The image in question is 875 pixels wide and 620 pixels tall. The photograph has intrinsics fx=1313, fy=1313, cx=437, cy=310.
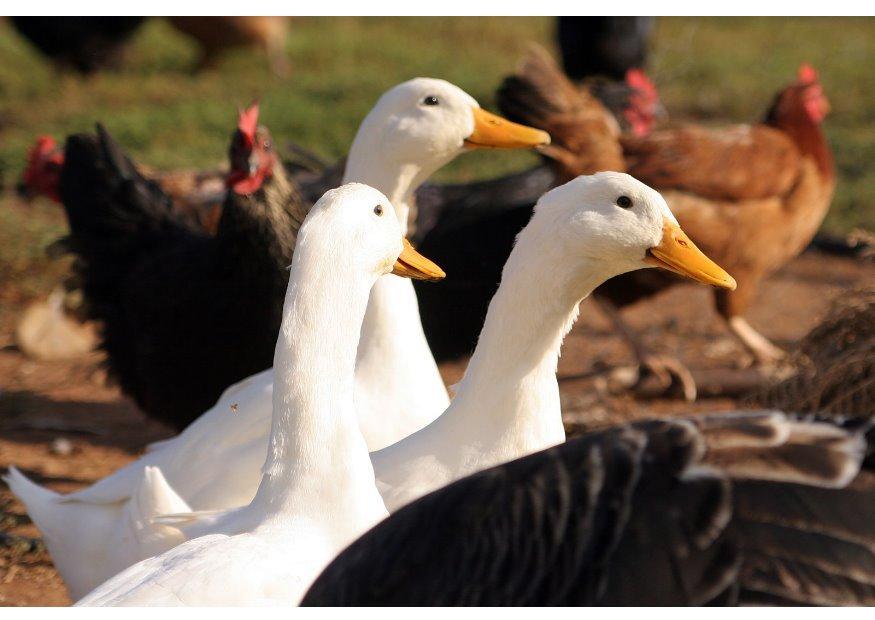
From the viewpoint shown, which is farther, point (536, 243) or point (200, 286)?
point (200, 286)

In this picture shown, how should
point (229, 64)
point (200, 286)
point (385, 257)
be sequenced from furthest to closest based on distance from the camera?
point (229, 64), point (200, 286), point (385, 257)

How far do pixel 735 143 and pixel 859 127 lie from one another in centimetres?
424

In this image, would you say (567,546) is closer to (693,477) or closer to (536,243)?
(693,477)

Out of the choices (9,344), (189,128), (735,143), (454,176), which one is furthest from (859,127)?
(9,344)

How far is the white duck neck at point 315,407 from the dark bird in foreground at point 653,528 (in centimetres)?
48

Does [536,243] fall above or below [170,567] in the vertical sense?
above

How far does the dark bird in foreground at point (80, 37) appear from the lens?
36.8ft

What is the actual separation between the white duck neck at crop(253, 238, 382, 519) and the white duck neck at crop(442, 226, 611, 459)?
0.38 metres

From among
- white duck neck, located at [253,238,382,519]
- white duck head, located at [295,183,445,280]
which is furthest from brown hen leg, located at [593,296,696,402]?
white duck neck, located at [253,238,382,519]

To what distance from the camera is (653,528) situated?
7.45 ft

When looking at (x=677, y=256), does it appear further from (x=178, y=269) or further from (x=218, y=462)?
(x=178, y=269)

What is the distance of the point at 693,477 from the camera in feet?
7.55

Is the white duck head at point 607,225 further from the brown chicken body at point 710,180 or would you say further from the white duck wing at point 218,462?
the brown chicken body at point 710,180

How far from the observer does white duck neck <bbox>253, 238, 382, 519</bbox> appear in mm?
2949
